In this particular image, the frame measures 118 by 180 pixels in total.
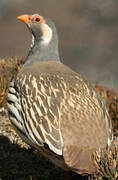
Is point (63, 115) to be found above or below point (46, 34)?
below

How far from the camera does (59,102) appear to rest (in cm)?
520

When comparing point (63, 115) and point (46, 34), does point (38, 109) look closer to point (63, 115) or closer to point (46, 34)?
point (63, 115)

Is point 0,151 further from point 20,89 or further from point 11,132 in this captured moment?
point 20,89

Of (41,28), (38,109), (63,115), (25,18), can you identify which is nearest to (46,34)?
(41,28)

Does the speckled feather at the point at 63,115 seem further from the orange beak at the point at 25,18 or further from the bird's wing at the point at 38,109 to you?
the orange beak at the point at 25,18

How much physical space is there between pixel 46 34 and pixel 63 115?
6.86ft

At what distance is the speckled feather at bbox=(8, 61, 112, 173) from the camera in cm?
482

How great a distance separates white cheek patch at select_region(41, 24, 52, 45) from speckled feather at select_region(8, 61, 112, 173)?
91 centimetres

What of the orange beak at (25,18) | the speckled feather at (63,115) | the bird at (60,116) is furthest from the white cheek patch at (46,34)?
the speckled feather at (63,115)

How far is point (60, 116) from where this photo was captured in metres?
5.04

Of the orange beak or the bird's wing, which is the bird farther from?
the orange beak

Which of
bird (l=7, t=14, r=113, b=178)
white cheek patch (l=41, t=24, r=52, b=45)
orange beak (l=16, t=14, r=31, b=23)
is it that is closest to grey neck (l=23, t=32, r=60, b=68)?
white cheek patch (l=41, t=24, r=52, b=45)

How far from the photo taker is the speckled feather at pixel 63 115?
4820mm

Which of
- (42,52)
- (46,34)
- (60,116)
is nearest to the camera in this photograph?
A: (60,116)
